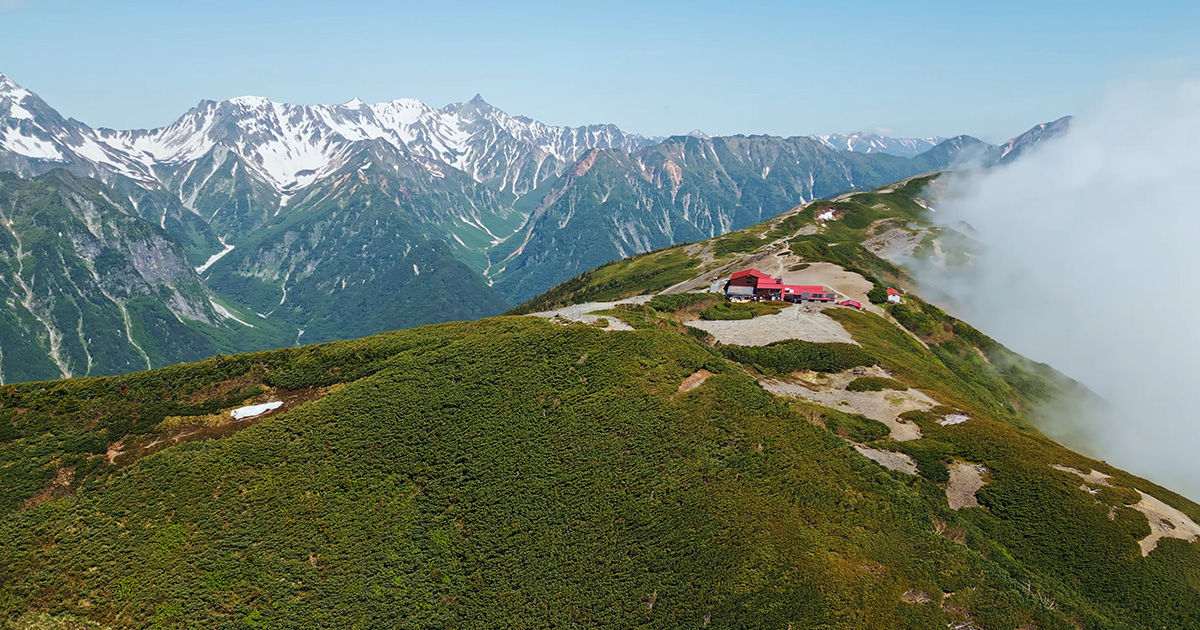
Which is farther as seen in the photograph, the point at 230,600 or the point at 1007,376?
the point at 1007,376

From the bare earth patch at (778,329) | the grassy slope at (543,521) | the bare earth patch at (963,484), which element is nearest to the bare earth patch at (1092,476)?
the grassy slope at (543,521)

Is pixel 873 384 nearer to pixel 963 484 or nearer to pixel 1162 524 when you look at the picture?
pixel 963 484

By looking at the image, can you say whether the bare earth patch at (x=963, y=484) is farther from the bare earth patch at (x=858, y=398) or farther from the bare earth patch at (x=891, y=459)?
the bare earth patch at (x=858, y=398)

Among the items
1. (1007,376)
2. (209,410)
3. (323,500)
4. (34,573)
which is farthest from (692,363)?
(1007,376)

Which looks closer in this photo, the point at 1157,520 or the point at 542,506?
the point at 542,506

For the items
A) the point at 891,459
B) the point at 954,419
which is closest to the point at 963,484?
the point at 891,459

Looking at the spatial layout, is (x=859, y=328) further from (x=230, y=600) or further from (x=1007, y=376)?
(x=230, y=600)
